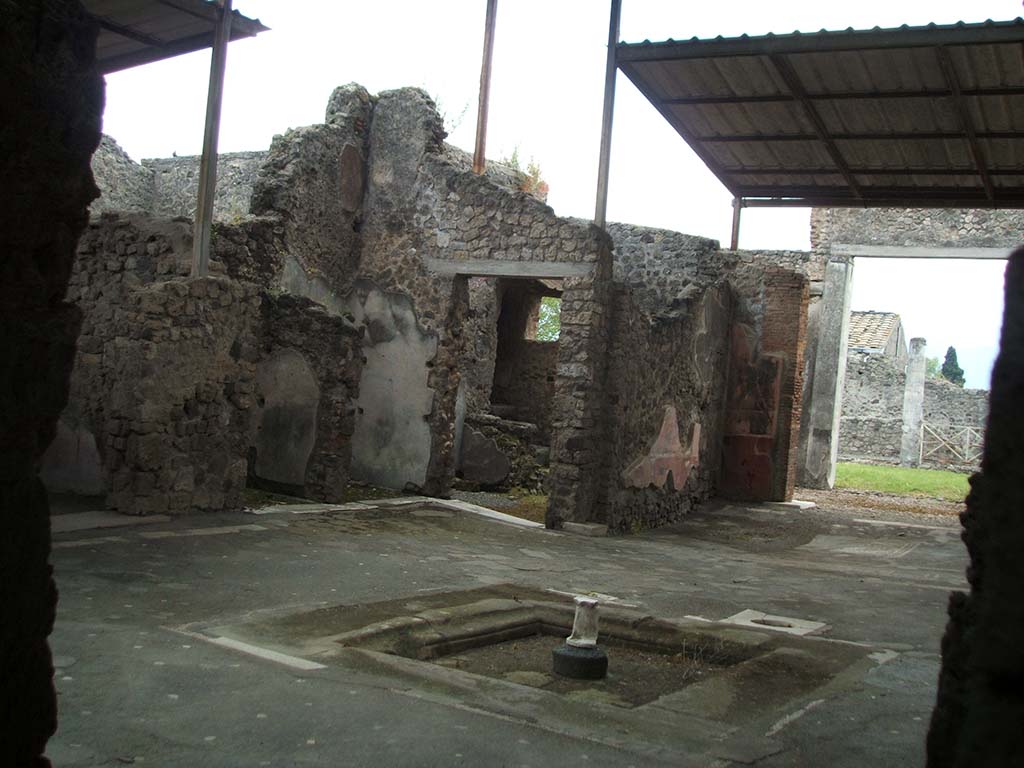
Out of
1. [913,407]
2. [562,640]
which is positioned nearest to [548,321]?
[913,407]

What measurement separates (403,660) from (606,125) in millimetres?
7366

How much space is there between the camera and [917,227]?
18312 mm

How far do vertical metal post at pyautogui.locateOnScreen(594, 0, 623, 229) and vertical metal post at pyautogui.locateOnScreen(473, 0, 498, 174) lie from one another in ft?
5.06

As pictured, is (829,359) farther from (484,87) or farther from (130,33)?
(130,33)

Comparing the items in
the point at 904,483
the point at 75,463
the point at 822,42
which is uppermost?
the point at 822,42

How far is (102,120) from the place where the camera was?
2.47m

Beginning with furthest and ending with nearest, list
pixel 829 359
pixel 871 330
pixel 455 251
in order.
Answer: pixel 871 330, pixel 829 359, pixel 455 251

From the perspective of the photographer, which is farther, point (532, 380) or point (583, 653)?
point (532, 380)

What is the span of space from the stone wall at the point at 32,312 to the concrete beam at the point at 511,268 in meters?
8.43

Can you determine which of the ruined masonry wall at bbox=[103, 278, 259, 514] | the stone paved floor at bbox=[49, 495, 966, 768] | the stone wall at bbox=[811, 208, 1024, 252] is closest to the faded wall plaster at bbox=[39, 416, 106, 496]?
the ruined masonry wall at bbox=[103, 278, 259, 514]

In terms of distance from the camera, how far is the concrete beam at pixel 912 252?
58.3ft

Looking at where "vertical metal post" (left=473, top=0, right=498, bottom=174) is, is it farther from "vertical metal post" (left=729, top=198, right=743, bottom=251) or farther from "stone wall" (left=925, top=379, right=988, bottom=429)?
"stone wall" (left=925, top=379, right=988, bottom=429)

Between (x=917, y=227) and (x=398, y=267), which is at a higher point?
(x=917, y=227)

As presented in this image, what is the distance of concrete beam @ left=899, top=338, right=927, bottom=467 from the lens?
104 feet
